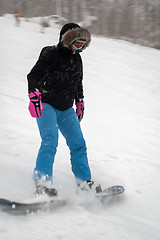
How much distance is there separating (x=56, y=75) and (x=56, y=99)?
0.79 feet

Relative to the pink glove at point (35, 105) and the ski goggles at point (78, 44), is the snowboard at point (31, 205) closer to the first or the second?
the pink glove at point (35, 105)

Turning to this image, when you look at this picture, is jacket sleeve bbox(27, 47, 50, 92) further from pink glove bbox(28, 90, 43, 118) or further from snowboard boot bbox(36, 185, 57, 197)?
snowboard boot bbox(36, 185, 57, 197)

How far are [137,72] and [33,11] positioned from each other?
50.6 m

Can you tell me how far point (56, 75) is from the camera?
2.79 m

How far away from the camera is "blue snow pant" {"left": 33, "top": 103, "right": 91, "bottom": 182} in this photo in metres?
2.71

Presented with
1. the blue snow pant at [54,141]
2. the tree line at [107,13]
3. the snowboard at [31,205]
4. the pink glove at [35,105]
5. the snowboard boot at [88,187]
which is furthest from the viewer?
the tree line at [107,13]

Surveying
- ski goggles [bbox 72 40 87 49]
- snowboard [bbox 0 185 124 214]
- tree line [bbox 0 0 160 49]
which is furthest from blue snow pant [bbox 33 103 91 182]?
tree line [bbox 0 0 160 49]

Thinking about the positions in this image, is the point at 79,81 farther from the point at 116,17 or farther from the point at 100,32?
the point at 116,17

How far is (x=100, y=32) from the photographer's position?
48.0 m

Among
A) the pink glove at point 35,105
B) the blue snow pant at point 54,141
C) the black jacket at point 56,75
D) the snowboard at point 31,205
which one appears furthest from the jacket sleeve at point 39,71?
the snowboard at point 31,205

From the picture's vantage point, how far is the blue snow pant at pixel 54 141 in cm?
271

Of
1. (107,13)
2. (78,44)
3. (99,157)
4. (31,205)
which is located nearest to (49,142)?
(31,205)

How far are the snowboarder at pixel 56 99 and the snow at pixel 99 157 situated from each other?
0.30m

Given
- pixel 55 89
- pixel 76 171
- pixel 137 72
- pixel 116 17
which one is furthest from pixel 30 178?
pixel 116 17
